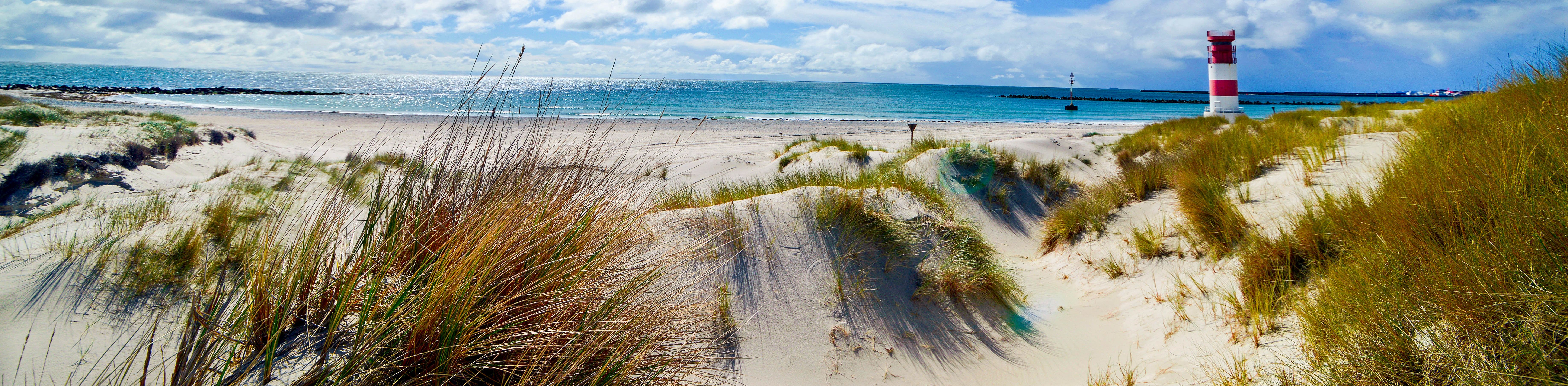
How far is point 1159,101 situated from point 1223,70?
58.1m

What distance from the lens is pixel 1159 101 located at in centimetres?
7144

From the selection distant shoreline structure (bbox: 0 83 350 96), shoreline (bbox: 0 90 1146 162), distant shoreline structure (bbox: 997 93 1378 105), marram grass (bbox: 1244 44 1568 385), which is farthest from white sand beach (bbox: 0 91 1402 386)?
distant shoreline structure (bbox: 997 93 1378 105)

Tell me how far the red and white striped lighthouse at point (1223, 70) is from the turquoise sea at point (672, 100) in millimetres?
4766

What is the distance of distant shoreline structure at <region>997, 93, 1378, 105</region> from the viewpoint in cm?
5941

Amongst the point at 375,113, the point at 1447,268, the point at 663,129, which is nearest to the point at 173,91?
the point at 375,113

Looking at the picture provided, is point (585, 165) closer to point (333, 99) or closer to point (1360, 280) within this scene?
point (1360, 280)

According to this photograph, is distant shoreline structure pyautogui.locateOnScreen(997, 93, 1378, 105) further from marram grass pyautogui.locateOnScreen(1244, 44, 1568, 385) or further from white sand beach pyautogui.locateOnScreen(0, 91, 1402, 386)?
marram grass pyautogui.locateOnScreen(1244, 44, 1568, 385)

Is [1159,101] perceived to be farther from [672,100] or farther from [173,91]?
[173,91]

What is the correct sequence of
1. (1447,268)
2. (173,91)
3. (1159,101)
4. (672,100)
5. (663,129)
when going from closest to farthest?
(1447,268) → (663,129) → (173,91) → (672,100) → (1159,101)

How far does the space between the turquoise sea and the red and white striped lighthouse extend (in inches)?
188

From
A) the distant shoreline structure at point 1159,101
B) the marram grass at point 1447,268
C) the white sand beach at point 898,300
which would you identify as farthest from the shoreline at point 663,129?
the distant shoreline structure at point 1159,101

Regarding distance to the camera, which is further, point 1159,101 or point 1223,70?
point 1159,101

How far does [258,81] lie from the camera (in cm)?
9238

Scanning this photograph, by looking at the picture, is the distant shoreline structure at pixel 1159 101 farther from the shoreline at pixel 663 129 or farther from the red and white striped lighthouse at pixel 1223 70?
the shoreline at pixel 663 129
